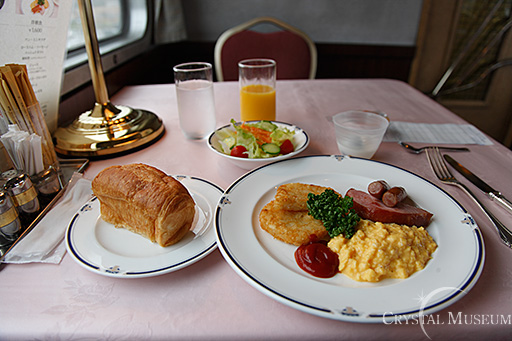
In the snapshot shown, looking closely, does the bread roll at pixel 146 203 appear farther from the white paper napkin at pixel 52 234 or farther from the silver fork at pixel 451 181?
the silver fork at pixel 451 181

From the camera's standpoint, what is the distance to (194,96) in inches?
50.7

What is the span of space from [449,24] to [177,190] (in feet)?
12.5

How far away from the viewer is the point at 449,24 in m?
3.39

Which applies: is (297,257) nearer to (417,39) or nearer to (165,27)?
(165,27)

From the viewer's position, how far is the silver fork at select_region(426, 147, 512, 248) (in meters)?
0.80

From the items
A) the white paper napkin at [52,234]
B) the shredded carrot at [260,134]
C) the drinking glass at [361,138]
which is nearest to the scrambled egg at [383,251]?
the drinking glass at [361,138]

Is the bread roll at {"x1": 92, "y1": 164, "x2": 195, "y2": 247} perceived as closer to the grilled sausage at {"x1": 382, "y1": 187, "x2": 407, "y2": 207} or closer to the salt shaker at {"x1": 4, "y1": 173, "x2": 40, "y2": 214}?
the salt shaker at {"x1": 4, "y1": 173, "x2": 40, "y2": 214}

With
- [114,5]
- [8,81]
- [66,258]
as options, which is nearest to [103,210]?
[66,258]

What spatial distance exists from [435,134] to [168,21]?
2.64m

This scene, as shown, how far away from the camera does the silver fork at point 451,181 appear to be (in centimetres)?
80

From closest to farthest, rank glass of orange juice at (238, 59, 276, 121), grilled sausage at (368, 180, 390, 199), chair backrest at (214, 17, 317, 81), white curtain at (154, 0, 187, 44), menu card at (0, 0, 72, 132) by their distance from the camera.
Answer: grilled sausage at (368, 180, 390, 199)
menu card at (0, 0, 72, 132)
glass of orange juice at (238, 59, 276, 121)
chair backrest at (214, 17, 317, 81)
white curtain at (154, 0, 187, 44)

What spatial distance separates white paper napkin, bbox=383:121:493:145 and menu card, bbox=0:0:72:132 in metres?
1.37

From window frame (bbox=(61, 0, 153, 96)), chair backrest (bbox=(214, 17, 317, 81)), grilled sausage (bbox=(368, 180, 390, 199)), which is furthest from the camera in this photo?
chair backrest (bbox=(214, 17, 317, 81))

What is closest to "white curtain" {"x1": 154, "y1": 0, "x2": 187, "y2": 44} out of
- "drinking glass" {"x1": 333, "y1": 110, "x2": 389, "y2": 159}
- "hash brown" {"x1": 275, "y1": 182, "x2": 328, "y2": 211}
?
"drinking glass" {"x1": 333, "y1": 110, "x2": 389, "y2": 159}
